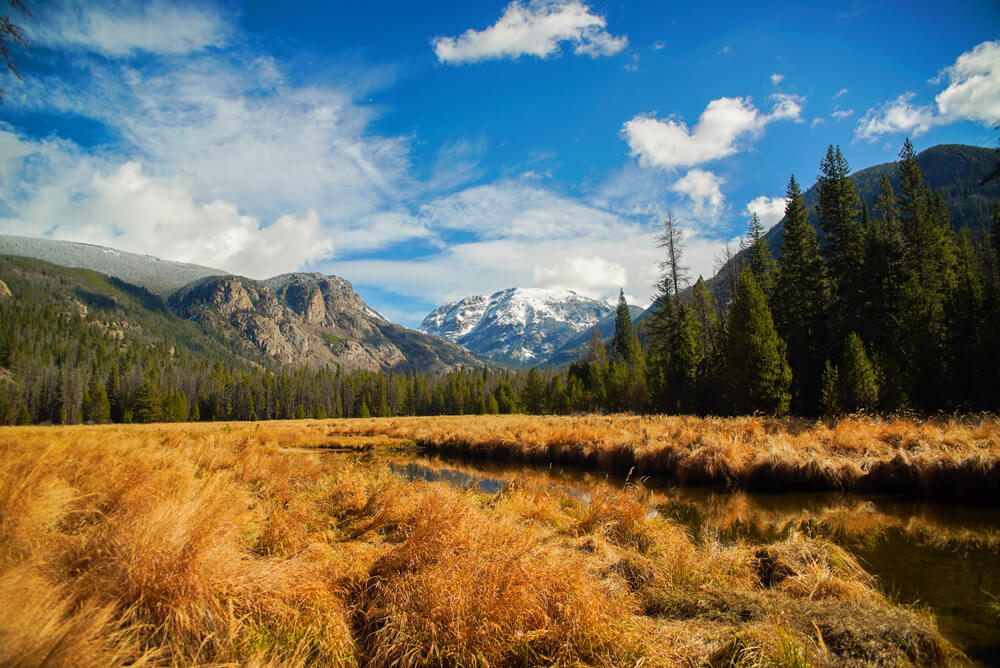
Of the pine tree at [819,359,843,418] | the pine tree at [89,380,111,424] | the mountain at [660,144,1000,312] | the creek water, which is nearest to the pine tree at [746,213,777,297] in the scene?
the pine tree at [819,359,843,418]

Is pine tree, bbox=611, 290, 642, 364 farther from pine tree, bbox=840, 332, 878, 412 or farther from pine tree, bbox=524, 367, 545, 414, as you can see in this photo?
pine tree, bbox=840, 332, 878, 412

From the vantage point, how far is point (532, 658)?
3.28m

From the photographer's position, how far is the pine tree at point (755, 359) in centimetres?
2480

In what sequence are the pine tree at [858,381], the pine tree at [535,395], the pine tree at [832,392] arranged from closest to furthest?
the pine tree at [858,381], the pine tree at [832,392], the pine tree at [535,395]

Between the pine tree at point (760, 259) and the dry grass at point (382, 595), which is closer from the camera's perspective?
the dry grass at point (382, 595)

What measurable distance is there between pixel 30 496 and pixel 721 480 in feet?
47.4

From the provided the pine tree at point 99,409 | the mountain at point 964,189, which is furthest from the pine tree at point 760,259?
the pine tree at point 99,409

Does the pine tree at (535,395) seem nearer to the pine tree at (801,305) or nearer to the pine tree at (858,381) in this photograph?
the pine tree at (801,305)

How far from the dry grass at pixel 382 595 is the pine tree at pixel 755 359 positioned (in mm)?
21917

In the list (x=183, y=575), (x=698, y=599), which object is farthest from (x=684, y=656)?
(x=183, y=575)

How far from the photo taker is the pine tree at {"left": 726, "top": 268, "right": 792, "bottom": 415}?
976 inches

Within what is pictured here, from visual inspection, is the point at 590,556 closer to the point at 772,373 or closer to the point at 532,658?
the point at 532,658

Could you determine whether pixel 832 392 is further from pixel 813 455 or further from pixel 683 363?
pixel 683 363

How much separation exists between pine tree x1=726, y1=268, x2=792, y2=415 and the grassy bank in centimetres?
717
